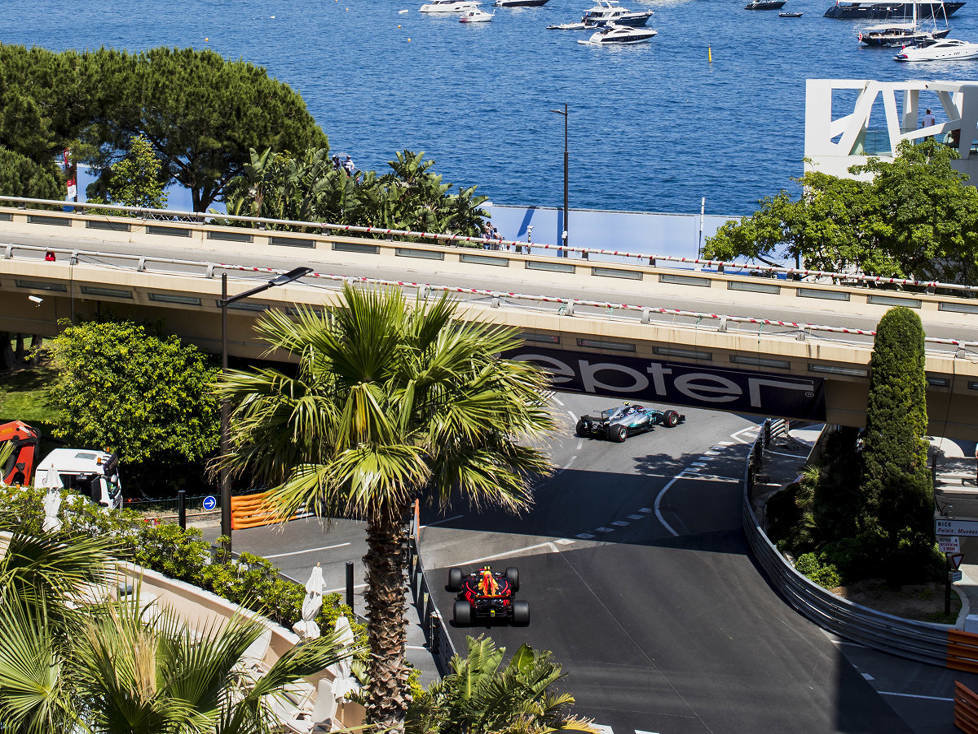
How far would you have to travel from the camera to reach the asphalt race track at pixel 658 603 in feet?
82.3

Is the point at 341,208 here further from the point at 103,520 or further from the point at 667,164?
the point at 667,164

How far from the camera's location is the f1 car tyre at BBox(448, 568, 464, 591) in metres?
30.4

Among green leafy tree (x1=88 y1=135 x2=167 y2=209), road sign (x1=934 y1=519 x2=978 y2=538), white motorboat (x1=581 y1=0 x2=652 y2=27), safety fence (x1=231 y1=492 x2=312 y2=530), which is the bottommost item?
safety fence (x1=231 y1=492 x2=312 y2=530)

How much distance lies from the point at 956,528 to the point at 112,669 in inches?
877

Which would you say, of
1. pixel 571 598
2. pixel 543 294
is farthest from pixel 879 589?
pixel 543 294

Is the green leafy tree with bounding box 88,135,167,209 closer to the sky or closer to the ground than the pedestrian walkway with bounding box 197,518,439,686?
closer to the sky

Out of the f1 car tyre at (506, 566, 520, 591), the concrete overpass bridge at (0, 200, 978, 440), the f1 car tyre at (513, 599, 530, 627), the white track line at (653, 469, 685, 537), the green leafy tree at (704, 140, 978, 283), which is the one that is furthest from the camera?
the green leafy tree at (704, 140, 978, 283)

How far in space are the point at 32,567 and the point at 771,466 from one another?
31696mm

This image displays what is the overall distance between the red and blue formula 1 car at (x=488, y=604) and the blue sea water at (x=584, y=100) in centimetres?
9074

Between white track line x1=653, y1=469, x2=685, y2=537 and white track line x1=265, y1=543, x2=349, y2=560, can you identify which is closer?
white track line x1=265, y1=543, x2=349, y2=560

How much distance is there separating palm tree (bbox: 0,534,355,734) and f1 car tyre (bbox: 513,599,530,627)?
17024 mm

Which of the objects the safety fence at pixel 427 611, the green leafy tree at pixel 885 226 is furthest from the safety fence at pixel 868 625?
the green leafy tree at pixel 885 226

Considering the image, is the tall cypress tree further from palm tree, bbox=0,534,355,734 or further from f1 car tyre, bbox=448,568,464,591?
palm tree, bbox=0,534,355,734

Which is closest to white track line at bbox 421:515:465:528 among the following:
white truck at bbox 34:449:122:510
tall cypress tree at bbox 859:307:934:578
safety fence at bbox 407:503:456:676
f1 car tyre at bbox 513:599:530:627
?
safety fence at bbox 407:503:456:676
